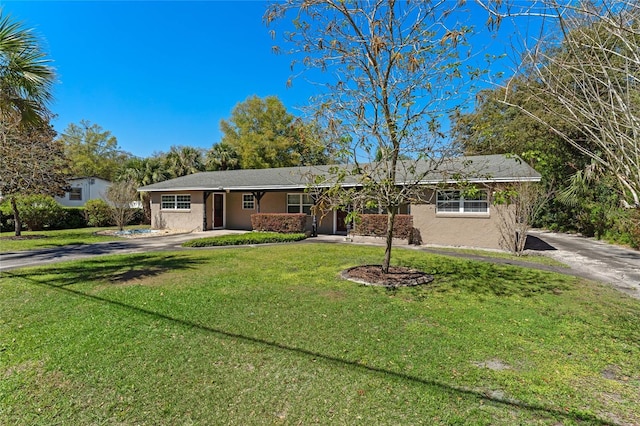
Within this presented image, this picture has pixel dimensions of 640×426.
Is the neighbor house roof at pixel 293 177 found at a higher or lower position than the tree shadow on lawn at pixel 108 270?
higher

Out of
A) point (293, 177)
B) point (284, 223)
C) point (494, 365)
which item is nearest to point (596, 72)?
point (494, 365)

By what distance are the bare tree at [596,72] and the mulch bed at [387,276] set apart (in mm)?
4278

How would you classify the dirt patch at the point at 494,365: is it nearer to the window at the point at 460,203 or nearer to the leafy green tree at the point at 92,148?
the window at the point at 460,203

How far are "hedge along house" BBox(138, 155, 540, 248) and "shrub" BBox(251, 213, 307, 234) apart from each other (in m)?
0.97

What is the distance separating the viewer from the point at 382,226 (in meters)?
14.9

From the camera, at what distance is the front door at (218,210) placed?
2061 centimetres

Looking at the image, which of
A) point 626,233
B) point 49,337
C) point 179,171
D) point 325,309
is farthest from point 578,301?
point 179,171

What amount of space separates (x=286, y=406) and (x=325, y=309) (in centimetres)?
254

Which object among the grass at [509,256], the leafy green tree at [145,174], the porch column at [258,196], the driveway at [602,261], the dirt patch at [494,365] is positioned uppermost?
the leafy green tree at [145,174]

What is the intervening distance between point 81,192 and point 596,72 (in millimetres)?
34872

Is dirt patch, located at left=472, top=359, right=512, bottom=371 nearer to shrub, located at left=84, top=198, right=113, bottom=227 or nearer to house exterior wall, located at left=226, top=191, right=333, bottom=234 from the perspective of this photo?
house exterior wall, located at left=226, top=191, right=333, bottom=234

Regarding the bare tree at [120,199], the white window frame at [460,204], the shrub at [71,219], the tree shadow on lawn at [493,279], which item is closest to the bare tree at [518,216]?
the white window frame at [460,204]

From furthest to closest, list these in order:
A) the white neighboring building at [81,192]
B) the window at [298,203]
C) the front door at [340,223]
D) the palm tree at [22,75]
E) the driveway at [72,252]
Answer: the white neighboring building at [81,192] → the window at [298,203] → the front door at [340,223] → the driveway at [72,252] → the palm tree at [22,75]

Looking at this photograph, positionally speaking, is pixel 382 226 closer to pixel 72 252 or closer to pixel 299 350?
pixel 299 350
